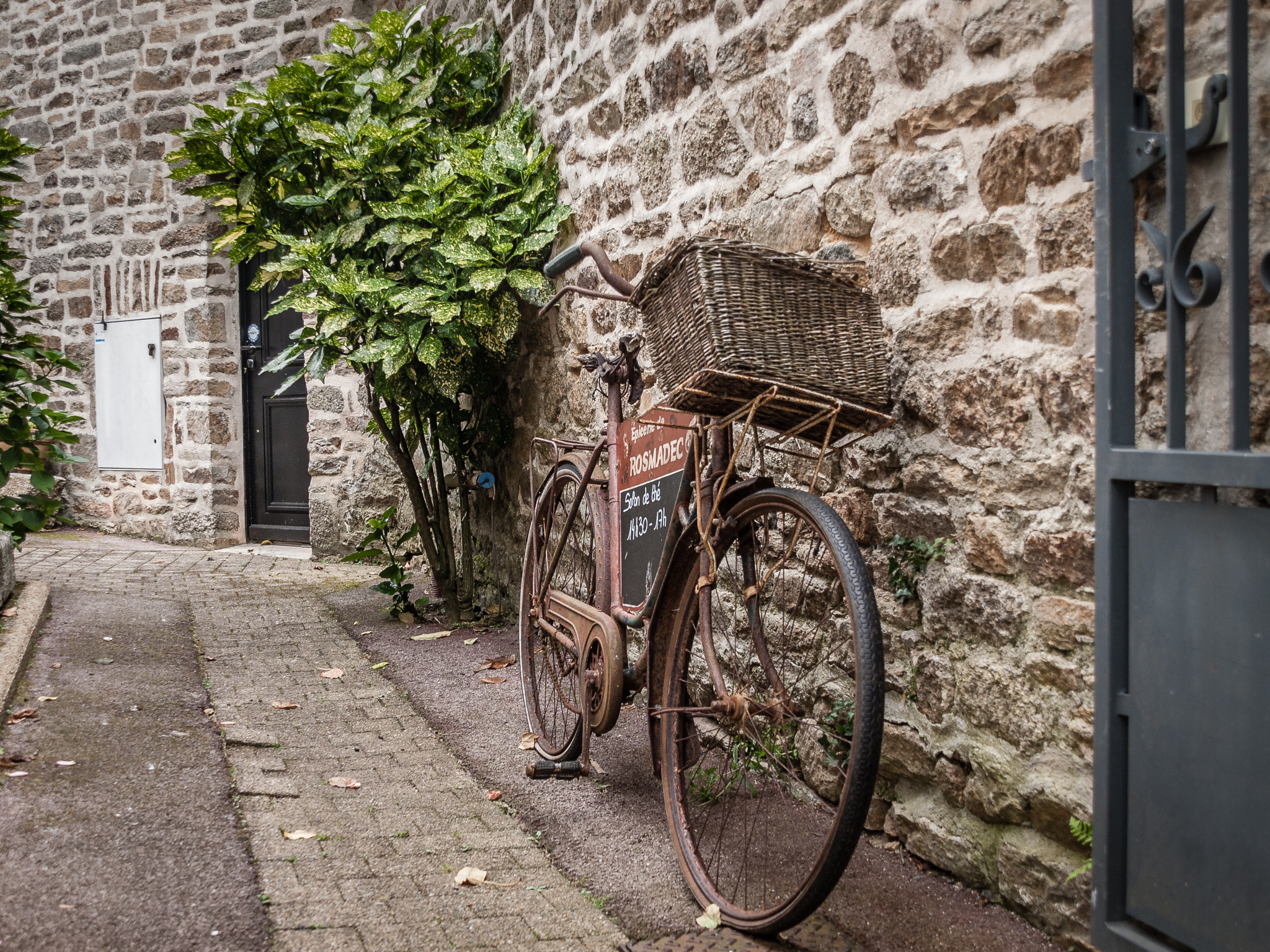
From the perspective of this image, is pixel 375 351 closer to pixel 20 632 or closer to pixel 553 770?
pixel 20 632

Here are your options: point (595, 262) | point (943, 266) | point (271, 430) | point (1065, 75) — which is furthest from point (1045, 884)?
point (271, 430)

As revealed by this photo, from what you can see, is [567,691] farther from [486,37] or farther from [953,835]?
[486,37]

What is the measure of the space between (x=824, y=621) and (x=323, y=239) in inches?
118

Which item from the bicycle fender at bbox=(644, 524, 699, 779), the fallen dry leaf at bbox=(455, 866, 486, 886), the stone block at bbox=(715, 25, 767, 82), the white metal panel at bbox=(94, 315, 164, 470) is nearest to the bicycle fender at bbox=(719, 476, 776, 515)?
the bicycle fender at bbox=(644, 524, 699, 779)

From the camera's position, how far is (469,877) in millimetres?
2354

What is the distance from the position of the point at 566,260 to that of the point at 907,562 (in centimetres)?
129

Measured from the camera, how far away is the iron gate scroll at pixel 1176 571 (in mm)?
1551

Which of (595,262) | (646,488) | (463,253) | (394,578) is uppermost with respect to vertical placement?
(463,253)

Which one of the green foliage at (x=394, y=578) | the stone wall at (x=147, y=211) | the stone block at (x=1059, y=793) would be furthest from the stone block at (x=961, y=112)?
the stone wall at (x=147, y=211)

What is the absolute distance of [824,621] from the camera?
264 centimetres

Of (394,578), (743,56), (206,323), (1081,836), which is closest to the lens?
(1081,836)

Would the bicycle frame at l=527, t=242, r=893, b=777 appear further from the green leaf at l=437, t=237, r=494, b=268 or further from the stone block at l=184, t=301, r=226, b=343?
the stone block at l=184, t=301, r=226, b=343

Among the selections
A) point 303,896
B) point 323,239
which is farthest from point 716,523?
point 323,239

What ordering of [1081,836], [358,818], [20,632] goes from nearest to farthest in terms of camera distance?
[1081,836] < [358,818] < [20,632]
